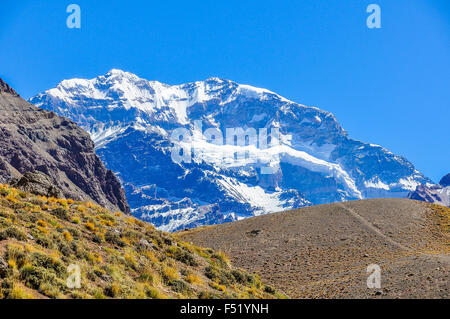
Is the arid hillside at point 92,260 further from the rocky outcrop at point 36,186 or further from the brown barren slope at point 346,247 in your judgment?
the brown barren slope at point 346,247

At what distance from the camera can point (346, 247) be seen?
44812 mm

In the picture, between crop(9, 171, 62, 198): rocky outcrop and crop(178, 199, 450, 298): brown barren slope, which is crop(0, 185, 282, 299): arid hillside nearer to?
crop(9, 171, 62, 198): rocky outcrop

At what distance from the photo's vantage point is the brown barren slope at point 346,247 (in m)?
28.5

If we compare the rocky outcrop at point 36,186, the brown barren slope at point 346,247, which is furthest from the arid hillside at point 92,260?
the brown barren slope at point 346,247

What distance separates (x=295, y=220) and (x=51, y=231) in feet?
141

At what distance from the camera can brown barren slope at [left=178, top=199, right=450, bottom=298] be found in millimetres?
28547

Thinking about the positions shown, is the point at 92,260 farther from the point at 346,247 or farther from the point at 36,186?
the point at 346,247

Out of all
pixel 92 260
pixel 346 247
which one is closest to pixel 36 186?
pixel 92 260

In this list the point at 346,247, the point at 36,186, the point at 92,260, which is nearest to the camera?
the point at 92,260

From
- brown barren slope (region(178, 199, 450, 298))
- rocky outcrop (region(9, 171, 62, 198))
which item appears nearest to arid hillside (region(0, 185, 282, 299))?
rocky outcrop (region(9, 171, 62, 198))

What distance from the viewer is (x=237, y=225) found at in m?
61.3
